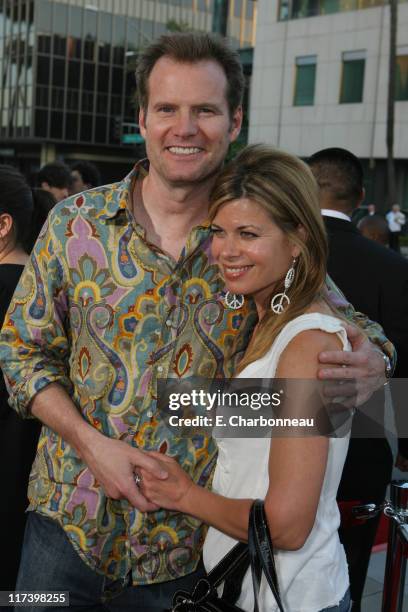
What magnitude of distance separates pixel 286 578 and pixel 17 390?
2.86 ft

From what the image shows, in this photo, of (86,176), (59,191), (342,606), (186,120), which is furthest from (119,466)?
(86,176)

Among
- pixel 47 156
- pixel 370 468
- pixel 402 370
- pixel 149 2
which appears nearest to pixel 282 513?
pixel 370 468

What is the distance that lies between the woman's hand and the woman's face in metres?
0.48

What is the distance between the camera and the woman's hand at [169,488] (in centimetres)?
174

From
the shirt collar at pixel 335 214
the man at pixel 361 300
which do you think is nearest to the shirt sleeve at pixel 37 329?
the man at pixel 361 300

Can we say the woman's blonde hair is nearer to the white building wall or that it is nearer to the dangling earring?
the dangling earring

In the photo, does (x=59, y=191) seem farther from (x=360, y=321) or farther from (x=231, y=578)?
(x=231, y=578)

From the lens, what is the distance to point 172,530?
6.56ft

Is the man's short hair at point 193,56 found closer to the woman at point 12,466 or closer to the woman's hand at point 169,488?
the woman at point 12,466

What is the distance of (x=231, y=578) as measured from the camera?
1.74m

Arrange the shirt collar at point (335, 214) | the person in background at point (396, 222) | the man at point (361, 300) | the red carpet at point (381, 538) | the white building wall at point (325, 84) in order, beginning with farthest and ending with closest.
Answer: the white building wall at point (325, 84) < the person in background at point (396, 222) < the red carpet at point (381, 538) < the shirt collar at point (335, 214) < the man at point (361, 300)

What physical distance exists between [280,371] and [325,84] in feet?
94.4

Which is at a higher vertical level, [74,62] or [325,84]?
[74,62]

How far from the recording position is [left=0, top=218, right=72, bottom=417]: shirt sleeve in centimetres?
199
